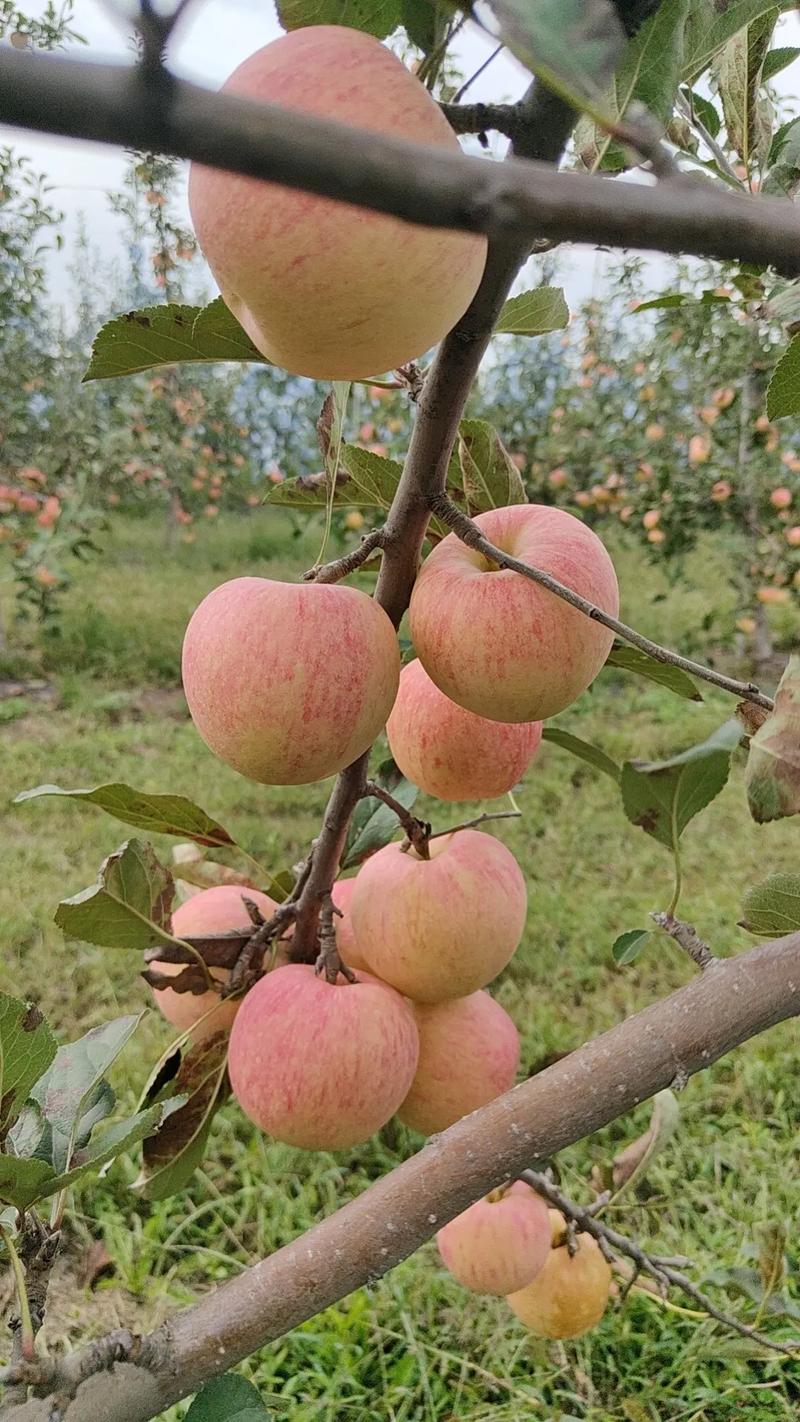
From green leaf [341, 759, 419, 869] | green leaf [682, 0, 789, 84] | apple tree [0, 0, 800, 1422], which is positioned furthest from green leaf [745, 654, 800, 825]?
green leaf [341, 759, 419, 869]

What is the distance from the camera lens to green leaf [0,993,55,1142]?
0.42 m

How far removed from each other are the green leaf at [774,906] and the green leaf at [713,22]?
373mm

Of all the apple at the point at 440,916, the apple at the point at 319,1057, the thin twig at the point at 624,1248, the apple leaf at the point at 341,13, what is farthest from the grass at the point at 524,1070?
the apple leaf at the point at 341,13

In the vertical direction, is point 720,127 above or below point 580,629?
above

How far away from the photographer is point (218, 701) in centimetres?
47

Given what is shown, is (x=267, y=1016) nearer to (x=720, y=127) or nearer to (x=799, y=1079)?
(x=720, y=127)

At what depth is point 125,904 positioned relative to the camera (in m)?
0.63

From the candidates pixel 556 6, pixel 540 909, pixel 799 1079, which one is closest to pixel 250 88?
pixel 556 6

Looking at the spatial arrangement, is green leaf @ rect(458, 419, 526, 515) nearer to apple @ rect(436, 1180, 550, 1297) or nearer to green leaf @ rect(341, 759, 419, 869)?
green leaf @ rect(341, 759, 419, 869)

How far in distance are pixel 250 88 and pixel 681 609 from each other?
377cm

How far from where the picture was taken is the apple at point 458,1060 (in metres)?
0.69

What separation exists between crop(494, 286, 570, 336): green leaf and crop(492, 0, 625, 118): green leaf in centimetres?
32

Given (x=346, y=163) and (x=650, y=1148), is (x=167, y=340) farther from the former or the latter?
(x=650, y=1148)

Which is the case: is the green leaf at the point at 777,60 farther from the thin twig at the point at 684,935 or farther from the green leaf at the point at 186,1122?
the green leaf at the point at 186,1122
